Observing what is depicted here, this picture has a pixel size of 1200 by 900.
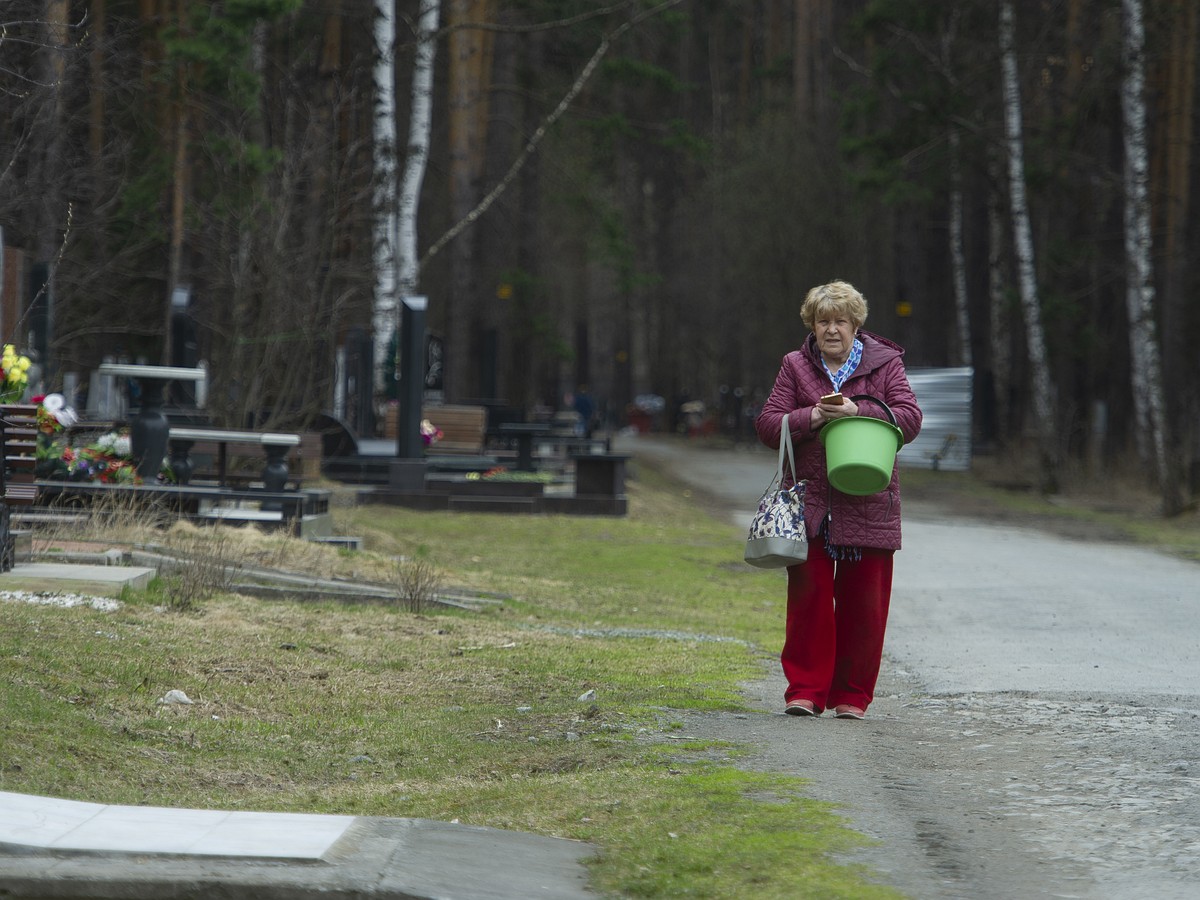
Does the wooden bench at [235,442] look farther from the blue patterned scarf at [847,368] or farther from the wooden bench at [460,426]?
the wooden bench at [460,426]

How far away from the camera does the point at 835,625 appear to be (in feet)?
25.0

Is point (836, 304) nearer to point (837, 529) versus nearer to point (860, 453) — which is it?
point (860, 453)

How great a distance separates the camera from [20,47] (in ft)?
51.5

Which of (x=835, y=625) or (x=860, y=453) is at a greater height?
(x=860, y=453)

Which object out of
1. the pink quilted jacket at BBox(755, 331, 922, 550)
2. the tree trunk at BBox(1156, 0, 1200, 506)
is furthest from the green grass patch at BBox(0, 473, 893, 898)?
the tree trunk at BBox(1156, 0, 1200, 506)

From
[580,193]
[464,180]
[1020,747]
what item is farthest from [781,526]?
[580,193]

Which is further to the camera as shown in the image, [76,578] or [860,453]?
[76,578]

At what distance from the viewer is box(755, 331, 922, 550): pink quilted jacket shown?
24.3ft

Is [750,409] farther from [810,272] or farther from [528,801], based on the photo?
[528,801]

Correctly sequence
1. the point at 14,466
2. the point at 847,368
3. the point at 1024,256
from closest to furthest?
1. the point at 847,368
2. the point at 14,466
3. the point at 1024,256

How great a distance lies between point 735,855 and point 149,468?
1039 cm

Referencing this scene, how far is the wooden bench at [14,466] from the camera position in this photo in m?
9.92

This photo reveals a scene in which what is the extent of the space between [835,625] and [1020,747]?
1.11m

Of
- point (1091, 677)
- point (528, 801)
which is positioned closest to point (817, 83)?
point (1091, 677)
